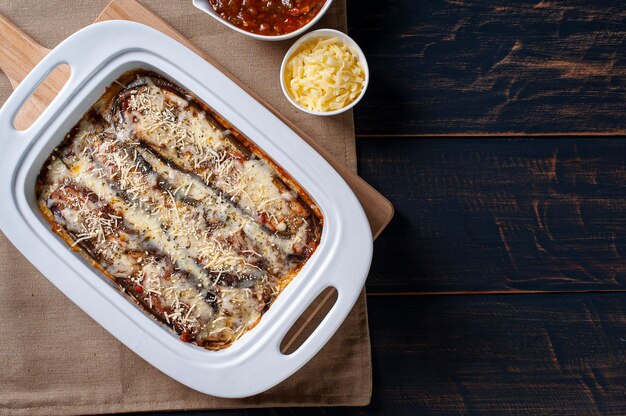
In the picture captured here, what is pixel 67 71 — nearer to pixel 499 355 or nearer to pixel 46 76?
pixel 46 76

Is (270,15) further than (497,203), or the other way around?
(497,203)

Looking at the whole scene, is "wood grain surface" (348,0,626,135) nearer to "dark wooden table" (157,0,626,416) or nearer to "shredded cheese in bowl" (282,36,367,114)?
"dark wooden table" (157,0,626,416)

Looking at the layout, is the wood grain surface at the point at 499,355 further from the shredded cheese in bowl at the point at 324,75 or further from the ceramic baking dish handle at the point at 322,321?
the shredded cheese in bowl at the point at 324,75

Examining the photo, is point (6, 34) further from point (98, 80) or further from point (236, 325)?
point (236, 325)

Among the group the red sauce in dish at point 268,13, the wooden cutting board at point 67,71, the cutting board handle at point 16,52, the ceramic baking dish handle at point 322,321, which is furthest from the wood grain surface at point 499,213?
the cutting board handle at point 16,52

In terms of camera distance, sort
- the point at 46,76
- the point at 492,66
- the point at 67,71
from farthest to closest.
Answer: the point at 492,66 < the point at 67,71 < the point at 46,76

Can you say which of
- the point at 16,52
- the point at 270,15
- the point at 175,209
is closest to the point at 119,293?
the point at 175,209
